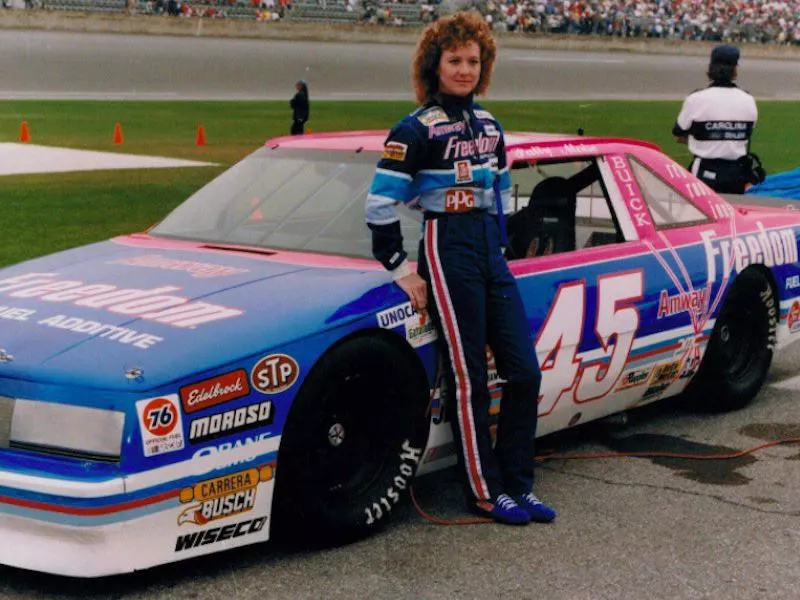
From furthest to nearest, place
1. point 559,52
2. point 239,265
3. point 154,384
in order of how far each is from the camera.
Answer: point 559,52 < point 239,265 < point 154,384

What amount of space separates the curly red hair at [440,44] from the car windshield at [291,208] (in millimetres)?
546

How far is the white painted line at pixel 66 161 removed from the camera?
57.3ft

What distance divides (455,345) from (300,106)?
21.2m

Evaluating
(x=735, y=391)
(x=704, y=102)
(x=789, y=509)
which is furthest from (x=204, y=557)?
(x=704, y=102)

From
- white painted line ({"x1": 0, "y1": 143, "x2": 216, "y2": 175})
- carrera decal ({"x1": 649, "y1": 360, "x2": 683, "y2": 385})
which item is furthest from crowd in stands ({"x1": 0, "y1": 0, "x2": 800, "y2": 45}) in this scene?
carrera decal ({"x1": 649, "y1": 360, "x2": 683, "y2": 385})

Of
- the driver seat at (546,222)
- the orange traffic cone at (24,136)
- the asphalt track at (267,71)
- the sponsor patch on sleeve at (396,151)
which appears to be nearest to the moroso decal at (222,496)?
the sponsor patch on sleeve at (396,151)

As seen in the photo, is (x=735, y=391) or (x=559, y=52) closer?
(x=735, y=391)

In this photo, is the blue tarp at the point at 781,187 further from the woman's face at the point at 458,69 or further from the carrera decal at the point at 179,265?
the carrera decal at the point at 179,265

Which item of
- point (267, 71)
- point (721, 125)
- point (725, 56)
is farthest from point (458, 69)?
point (267, 71)

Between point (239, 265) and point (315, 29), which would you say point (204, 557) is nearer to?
point (239, 265)

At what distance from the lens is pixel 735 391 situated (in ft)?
20.2

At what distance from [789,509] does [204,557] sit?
218 cm

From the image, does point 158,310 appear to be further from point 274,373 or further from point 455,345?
point 455,345

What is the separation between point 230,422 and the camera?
3664mm
